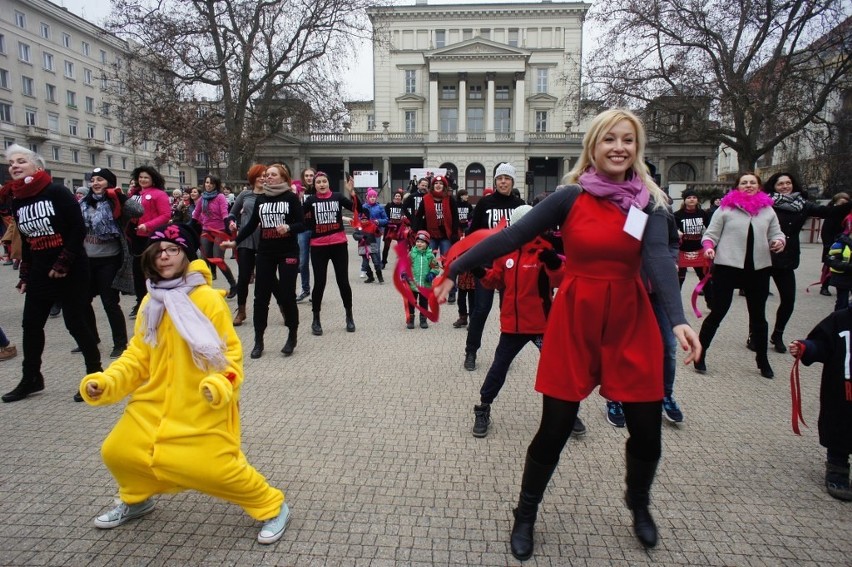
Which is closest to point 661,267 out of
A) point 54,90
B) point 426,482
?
point 426,482

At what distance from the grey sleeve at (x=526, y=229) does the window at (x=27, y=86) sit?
6323cm

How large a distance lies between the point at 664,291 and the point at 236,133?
26908 millimetres

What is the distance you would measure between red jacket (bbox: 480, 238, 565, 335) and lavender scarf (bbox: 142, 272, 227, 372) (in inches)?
77.9

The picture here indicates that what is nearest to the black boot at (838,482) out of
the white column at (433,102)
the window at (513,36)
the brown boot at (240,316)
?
the brown boot at (240,316)

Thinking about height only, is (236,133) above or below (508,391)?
above

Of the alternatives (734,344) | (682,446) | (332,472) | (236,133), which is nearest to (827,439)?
(682,446)

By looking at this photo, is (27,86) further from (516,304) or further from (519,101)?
(516,304)

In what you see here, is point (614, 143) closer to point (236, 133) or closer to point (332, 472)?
point (332, 472)

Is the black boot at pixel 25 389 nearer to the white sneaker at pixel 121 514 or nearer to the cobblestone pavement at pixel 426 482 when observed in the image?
the cobblestone pavement at pixel 426 482

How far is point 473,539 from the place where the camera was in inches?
103

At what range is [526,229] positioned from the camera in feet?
7.88

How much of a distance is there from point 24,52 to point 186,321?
63883 mm

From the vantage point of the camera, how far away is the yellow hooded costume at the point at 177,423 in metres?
2.39

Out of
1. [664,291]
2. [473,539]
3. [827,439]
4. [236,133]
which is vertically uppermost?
[236,133]
